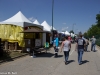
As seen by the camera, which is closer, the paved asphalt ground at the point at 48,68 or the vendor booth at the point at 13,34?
the paved asphalt ground at the point at 48,68

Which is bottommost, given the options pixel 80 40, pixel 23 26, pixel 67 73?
pixel 67 73

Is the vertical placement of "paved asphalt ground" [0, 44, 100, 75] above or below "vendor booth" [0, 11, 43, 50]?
below

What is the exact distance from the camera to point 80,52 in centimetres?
1082

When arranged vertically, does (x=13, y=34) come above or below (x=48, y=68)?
above

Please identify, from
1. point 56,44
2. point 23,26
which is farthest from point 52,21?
point 56,44

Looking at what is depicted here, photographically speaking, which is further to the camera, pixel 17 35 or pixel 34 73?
pixel 17 35

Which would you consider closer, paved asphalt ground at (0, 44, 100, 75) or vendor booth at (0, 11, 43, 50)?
paved asphalt ground at (0, 44, 100, 75)

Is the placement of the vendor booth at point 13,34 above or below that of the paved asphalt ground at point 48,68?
above

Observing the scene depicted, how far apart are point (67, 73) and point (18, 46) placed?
965cm

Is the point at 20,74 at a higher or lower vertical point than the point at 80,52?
lower

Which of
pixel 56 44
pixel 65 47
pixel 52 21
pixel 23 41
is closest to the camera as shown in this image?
pixel 65 47

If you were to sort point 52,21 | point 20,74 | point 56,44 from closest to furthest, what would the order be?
point 20,74, point 56,44, point 52,21

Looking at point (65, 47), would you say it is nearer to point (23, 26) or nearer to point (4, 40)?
point (23, 26)

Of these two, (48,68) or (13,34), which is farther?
(13,34)
